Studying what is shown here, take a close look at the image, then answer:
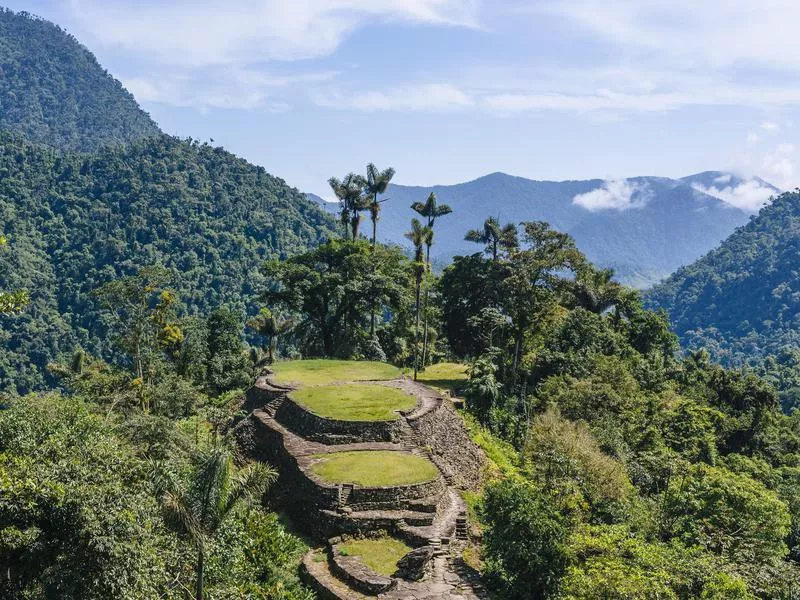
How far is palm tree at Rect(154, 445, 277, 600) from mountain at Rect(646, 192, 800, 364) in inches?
5947

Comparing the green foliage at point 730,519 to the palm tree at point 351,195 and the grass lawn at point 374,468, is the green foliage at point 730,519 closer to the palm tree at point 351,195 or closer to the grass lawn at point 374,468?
the grass lawn at point 374,468

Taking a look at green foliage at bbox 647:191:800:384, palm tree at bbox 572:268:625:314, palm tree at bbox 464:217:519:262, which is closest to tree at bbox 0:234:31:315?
palm tree at bbox 464:217:519:262

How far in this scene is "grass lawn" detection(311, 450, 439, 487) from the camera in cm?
2266

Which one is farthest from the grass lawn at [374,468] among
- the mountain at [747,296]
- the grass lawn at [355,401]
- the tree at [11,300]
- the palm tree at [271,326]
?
the mountain at [747,296]

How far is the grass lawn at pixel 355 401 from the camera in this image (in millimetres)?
27297

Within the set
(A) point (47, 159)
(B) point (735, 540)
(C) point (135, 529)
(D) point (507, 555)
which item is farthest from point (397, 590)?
(A) point (47, 159)

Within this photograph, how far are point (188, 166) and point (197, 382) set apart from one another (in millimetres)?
95305

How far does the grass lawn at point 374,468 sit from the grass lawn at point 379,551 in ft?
6.14

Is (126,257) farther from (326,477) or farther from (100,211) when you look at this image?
(326,477)

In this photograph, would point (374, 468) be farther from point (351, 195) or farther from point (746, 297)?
point (746, 297)

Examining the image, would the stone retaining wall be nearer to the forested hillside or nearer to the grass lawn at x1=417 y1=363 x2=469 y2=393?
the grass lawn at x1=417 y1=363 x2=469 y2=393

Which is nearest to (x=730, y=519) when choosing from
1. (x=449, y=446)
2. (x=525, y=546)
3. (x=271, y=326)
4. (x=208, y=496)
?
(x=525, y=546)

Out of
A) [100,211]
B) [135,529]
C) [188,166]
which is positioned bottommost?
[135,529]

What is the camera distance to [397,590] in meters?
18.0
